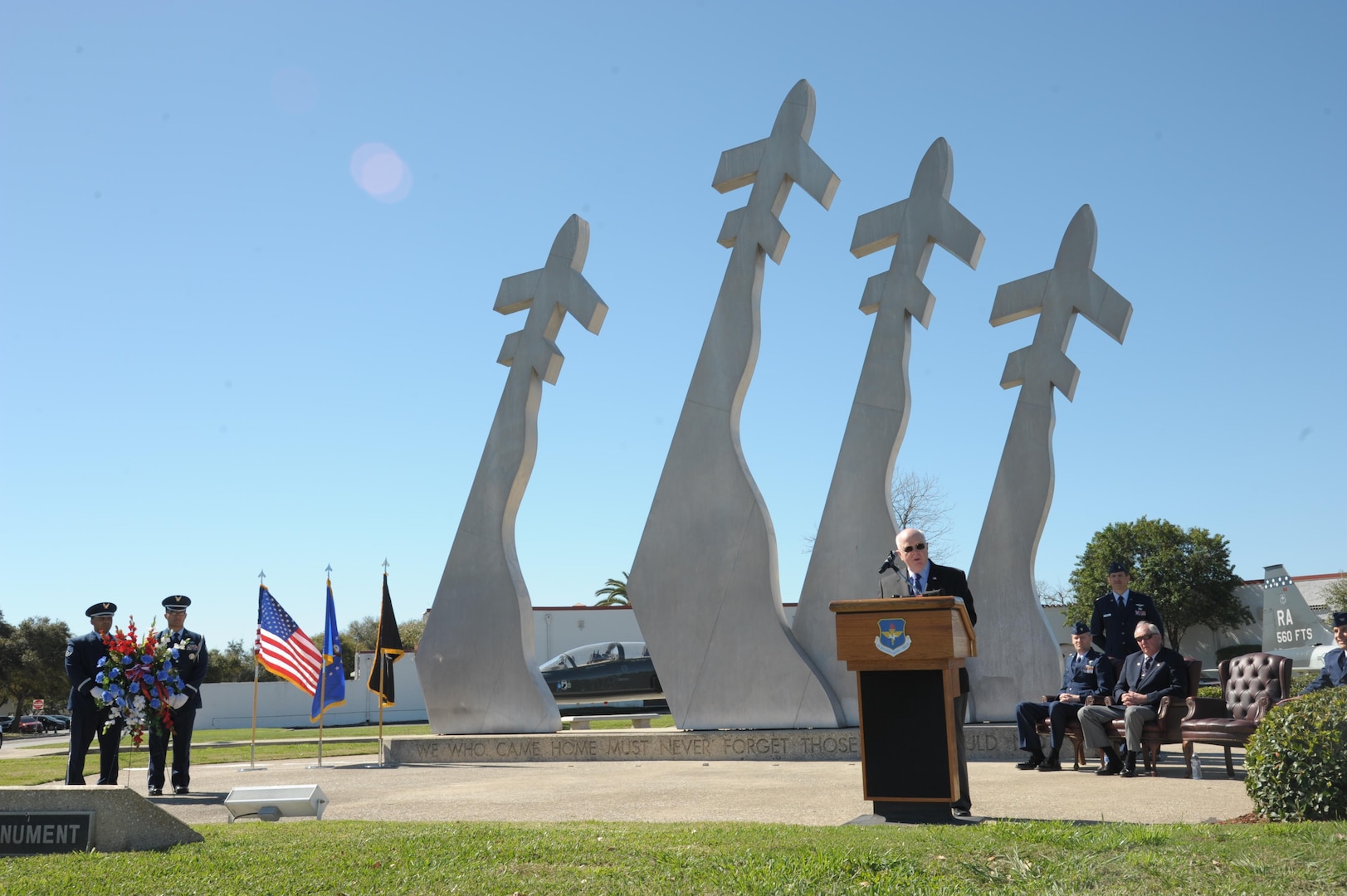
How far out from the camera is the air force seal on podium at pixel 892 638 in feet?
19.6

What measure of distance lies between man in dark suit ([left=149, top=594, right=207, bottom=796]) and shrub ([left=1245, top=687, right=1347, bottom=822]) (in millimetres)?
8647

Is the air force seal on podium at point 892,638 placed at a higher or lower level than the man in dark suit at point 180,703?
higher

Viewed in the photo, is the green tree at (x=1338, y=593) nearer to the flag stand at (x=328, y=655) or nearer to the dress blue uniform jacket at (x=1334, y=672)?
the dress blue uniform jacket at (x=1334, y=672)

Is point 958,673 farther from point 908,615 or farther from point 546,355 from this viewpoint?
Answer: point 546,355

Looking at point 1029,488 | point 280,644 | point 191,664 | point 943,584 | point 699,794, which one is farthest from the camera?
point 280,644

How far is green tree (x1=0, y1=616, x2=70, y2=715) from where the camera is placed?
4722 cm

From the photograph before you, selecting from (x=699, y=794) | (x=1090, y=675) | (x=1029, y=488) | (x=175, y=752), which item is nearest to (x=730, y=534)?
(x=1029, y=488)

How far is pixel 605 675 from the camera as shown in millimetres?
24750

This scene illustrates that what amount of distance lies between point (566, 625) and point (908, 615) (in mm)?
32860

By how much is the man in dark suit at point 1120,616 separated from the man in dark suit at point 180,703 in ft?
29.3

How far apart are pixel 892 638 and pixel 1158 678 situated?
436 centimetres

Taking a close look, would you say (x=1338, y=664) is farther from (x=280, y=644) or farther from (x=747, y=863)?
→ (x=280, y=644)

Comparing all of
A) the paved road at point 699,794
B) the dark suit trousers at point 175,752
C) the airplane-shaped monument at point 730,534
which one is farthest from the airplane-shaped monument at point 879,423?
the dark suit trousers at point 175,752

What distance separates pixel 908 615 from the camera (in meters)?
5.99
